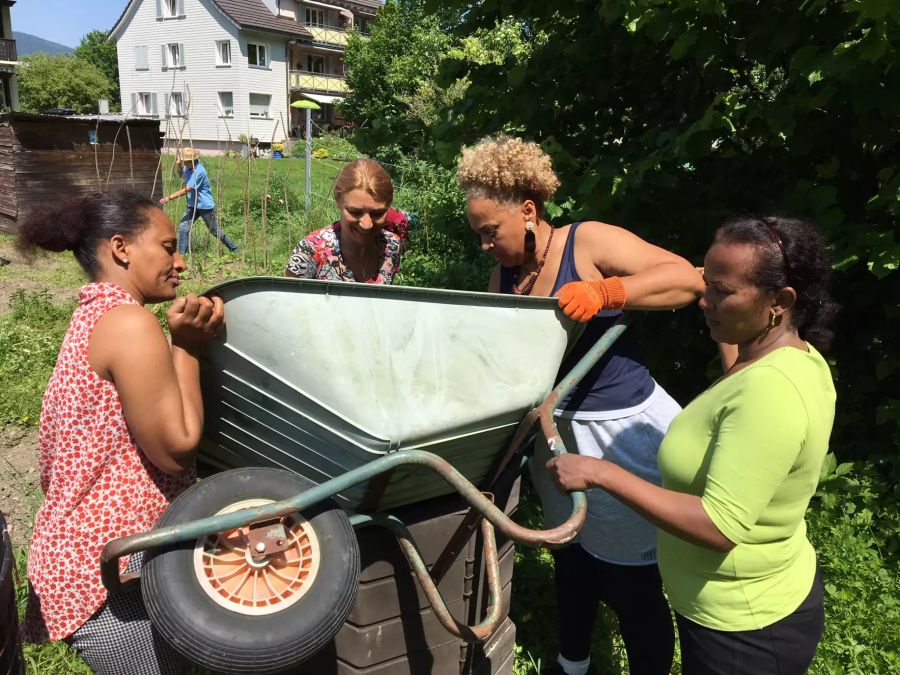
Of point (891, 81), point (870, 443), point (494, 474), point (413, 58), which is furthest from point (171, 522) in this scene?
point (413, 58)

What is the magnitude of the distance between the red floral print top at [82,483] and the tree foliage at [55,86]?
44.2 meters

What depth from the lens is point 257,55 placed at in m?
36.1

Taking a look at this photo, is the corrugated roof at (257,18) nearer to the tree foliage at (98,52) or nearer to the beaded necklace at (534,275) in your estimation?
the tree foliage at (98,52)

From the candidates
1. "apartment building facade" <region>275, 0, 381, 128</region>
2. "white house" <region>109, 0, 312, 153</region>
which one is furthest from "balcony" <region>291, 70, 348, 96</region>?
"white house" <region>109, 0, 312, 153</region>

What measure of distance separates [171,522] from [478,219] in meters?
1.10

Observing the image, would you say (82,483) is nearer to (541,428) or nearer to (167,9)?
(541,428)

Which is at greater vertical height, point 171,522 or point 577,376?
point 577,376

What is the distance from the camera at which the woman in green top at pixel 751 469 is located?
1.34 meters

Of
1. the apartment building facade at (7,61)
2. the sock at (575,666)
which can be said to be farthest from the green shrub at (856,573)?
the apartment building facade at (7,61)

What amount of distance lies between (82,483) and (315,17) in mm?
46833

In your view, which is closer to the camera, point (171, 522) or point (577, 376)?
point (171, 522)

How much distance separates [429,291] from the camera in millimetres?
1435

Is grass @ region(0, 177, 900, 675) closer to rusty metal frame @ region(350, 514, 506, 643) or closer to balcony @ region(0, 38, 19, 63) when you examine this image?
rusty metal frame @ region(350, 514, 506, 643)

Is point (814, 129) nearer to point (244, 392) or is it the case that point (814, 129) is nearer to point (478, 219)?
point (478, 219)
